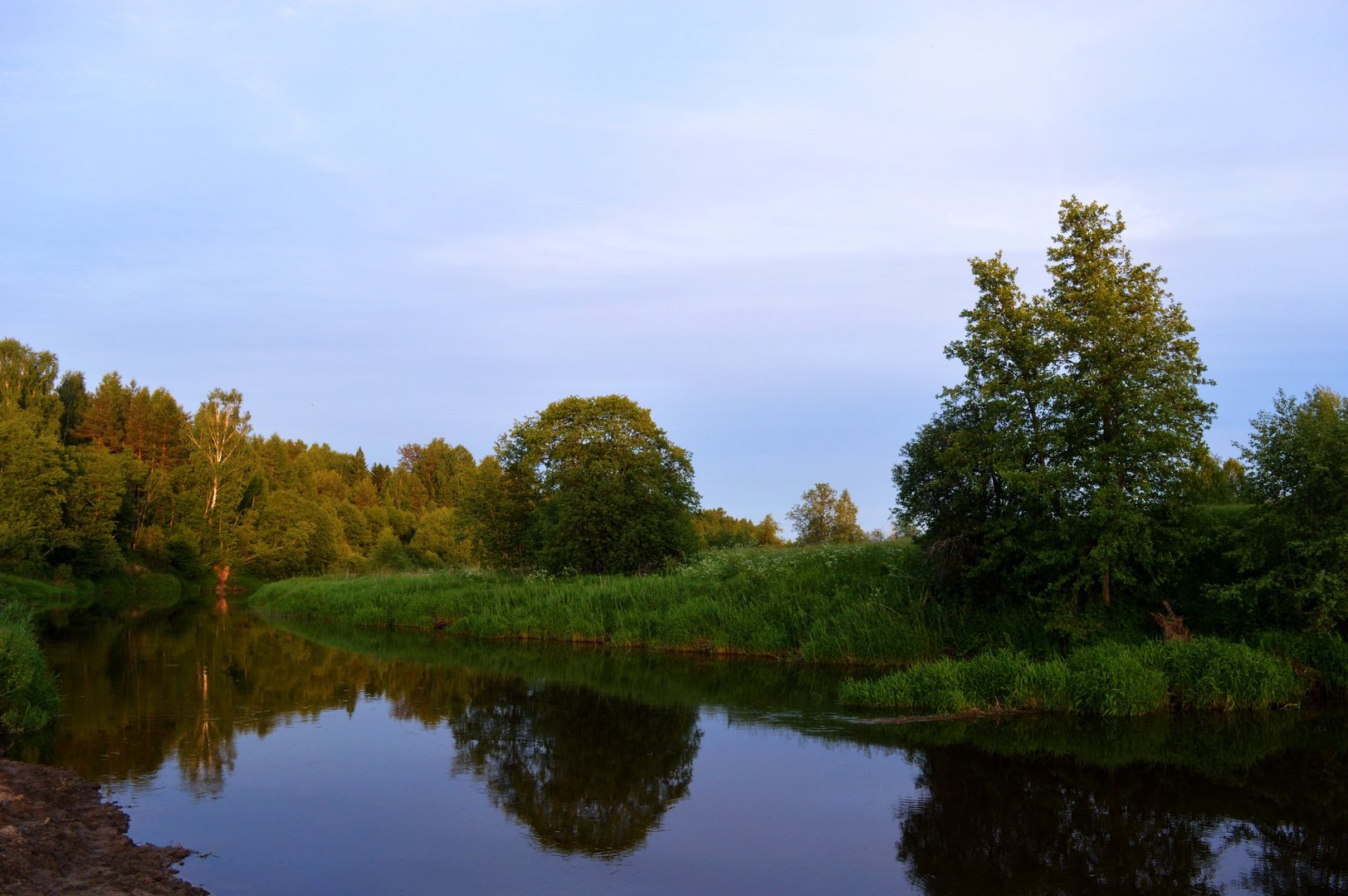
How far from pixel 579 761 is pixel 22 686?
315 inches

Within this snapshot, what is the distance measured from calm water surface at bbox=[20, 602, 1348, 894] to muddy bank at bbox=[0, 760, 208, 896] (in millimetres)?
513

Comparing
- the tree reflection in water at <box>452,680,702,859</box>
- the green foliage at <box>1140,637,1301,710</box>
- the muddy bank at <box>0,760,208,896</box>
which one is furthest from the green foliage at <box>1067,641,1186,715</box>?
the muddy bank at <box>0,760,208,896</box>

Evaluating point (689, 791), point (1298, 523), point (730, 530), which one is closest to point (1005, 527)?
point (1298, 523)

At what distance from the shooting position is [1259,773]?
12.4 meters

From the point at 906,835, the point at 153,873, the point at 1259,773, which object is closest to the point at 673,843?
the point at 906,835

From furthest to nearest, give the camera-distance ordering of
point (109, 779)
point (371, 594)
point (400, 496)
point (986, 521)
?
point (400, 496) → point (371, 594) → point (986, 521) → point (109, 779)

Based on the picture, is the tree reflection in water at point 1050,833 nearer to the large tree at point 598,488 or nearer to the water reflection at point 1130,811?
the water reflection at point 1130,811

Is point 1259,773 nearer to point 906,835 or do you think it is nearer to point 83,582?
point 906,835

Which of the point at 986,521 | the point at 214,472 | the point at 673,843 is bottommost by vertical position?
the point at 673,843

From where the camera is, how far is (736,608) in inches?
1014

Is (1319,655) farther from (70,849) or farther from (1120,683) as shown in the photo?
(70,849)

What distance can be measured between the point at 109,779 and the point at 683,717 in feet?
30.0

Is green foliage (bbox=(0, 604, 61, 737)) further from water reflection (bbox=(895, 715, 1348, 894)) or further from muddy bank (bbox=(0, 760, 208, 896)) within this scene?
water reflection (bbox=(895, 715, 1348, 894))

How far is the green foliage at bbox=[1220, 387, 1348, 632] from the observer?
16.1 meters
